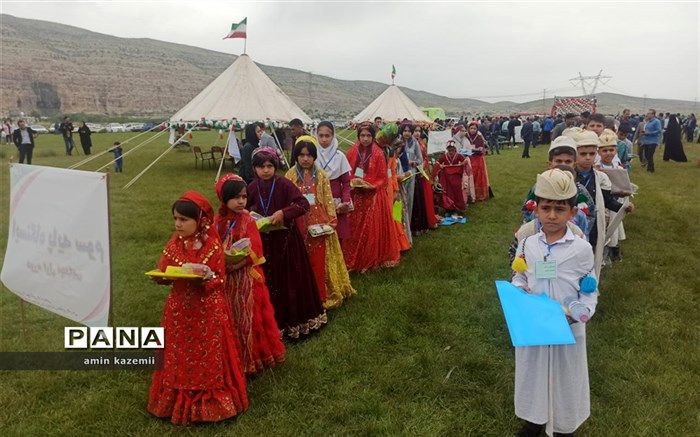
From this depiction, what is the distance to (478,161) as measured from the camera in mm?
10477

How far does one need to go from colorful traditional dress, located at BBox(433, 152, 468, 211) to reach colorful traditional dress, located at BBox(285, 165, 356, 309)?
16.1 feet

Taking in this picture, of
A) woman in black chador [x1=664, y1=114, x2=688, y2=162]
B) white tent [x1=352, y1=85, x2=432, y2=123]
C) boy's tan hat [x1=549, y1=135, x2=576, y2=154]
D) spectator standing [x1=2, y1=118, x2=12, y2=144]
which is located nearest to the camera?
boy's tan hat [x1=549, y1=135, x2=576, y2=154]

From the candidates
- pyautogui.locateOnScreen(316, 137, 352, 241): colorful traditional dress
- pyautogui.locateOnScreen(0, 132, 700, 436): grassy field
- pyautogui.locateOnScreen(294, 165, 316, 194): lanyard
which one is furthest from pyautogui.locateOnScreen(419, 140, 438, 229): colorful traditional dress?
pyautogui.locateOnScreen(294, 165, 316, 194): lanyard

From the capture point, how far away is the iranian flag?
494 inches

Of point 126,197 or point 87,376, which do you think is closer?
point 87,376

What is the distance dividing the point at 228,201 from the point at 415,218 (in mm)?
5196

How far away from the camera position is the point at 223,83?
1383 cm

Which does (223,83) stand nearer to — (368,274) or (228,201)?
(368,274)

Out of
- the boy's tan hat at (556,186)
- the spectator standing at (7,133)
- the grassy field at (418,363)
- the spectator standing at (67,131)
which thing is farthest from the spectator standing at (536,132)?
the spectator standing at (7,133)

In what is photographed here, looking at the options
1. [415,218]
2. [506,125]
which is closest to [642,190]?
[415,218]

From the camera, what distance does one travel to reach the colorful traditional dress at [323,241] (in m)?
4.60

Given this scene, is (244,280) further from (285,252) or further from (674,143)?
(674,143)

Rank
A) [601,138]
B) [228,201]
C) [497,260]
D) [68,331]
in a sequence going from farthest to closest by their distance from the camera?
[497,260]
[601,138]
[68,331]
[228,201]

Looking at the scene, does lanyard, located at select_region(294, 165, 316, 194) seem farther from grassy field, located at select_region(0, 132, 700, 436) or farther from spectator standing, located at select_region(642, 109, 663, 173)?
spectator standing, located at select_region(642, 109, 663, 173)
